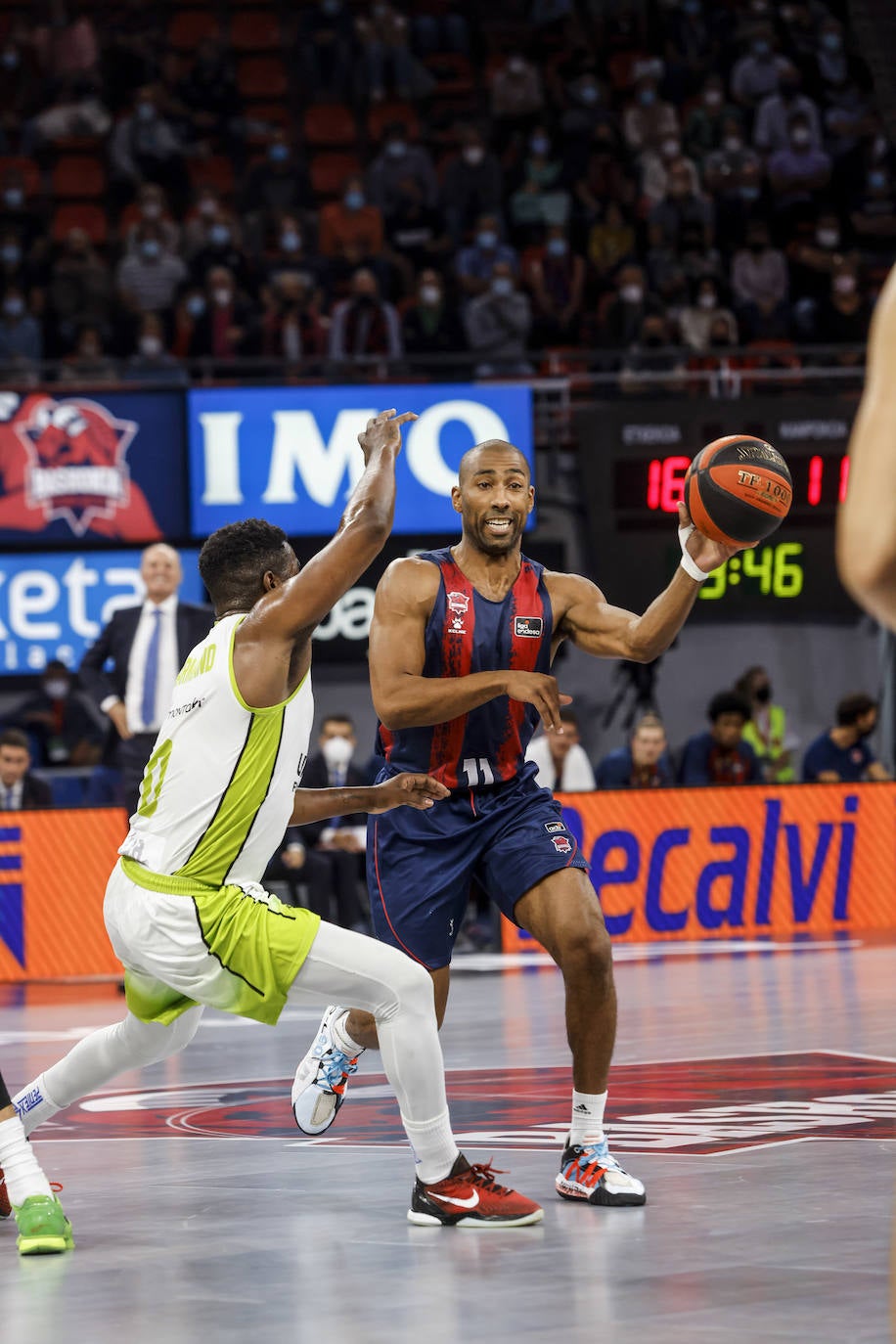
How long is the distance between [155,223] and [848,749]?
8.90 meters

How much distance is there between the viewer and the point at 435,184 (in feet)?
65.5

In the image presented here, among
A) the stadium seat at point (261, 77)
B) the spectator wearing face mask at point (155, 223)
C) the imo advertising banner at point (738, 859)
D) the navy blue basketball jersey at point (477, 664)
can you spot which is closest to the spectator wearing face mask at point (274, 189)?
the spectator wearing face mask at point (155, 223)

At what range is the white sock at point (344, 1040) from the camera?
237 inches

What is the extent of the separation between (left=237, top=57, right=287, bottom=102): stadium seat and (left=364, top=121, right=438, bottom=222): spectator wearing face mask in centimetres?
266

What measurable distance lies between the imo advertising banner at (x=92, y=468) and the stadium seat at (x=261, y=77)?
26.0 ft

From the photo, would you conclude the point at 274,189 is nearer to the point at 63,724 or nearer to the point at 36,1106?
the point at 63,724

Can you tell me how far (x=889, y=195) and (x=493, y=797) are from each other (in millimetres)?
15845

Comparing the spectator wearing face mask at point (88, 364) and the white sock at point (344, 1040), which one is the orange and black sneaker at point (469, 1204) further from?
the spectator wearing face mask at point (88, 364)

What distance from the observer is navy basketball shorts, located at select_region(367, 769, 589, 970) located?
566 cm

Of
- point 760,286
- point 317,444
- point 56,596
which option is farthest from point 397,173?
point 56,596

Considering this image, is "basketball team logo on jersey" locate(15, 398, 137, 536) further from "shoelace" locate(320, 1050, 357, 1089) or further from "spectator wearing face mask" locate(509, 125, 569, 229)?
"shoelace" locate(320, 1050, 357, 1089)

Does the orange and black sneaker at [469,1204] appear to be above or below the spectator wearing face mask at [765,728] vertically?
below

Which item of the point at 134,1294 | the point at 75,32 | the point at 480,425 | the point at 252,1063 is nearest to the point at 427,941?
the point at 134,1294

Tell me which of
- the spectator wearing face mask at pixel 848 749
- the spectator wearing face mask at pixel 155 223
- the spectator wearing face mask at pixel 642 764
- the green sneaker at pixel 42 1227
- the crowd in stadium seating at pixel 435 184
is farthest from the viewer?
the spectator wearing face mask at pixel 155 223
